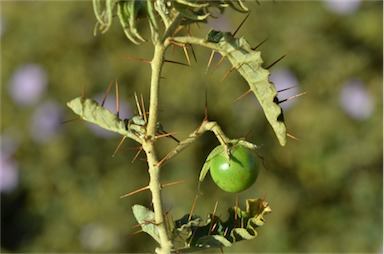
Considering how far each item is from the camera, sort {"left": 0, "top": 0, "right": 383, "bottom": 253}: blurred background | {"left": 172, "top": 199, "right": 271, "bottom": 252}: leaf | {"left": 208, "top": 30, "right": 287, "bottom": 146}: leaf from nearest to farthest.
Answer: {"left": 208, "top": 30, "right": 287, "bottom": 146}: leaf → {"left": 172, "top": 199, "right": 271, "bottom": 252}: leaf → {"left": 0, "top": 0, "right": 383, "bottom": 253}: blurred background

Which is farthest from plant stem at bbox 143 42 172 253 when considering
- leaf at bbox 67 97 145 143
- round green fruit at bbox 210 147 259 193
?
round green fruit at bbox 210 147 259 193

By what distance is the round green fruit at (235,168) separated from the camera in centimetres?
125

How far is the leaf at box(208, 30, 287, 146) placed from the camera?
1.09m

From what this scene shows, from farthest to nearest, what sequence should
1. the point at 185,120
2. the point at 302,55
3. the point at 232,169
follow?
the point at 302,55 → the point at 185,120 → the point at 232,169

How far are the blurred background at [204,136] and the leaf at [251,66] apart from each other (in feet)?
9.13

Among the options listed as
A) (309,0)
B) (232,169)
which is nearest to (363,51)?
(309,0)

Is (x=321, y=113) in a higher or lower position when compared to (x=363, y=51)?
lower

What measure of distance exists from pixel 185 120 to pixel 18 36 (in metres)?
1.38

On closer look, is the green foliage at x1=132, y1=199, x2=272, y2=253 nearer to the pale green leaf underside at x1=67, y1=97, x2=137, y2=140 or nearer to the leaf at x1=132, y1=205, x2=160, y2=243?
the leaf at x1=132, y1=205, x2=160, y2=243

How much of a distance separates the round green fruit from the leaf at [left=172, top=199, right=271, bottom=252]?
0.04 metres

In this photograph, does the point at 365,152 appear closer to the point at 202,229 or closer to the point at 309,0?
the point at 309,0

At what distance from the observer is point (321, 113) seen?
169 inches

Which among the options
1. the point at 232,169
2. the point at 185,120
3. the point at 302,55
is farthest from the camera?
the point at 302,55

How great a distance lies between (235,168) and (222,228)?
0.12 meters
